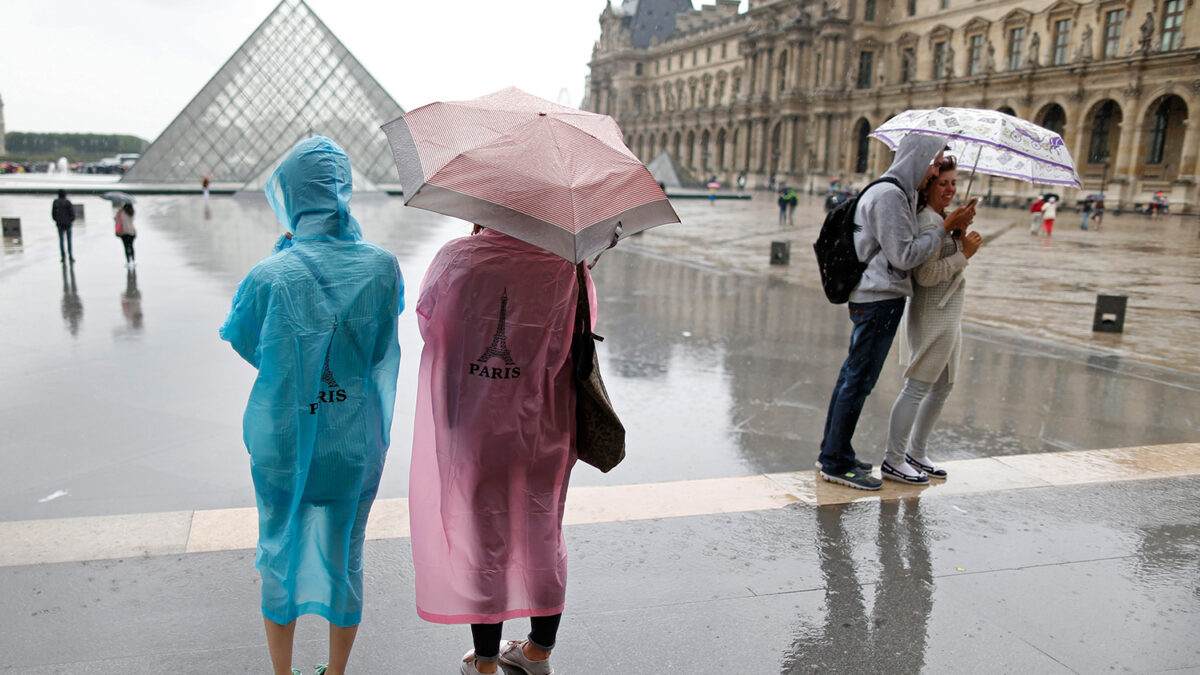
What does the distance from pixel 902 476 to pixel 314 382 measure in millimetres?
3041

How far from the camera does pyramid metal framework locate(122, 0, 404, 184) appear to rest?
38844 mm

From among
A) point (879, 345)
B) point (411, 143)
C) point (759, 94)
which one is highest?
point (759, 94)

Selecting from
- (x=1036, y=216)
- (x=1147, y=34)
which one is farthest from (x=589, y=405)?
(x=1147, y=34)

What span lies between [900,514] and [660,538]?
1.13 meters

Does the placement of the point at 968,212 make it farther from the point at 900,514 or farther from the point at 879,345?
the point at 900,514

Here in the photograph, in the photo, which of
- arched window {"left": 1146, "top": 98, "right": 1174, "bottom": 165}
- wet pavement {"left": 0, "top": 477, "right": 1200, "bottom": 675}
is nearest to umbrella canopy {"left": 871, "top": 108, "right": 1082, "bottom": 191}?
wet pavement {"left": 0, "top": 477, "right": 1200, "bottom": 675}

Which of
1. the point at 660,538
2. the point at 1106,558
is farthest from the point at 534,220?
the point at 1106,558

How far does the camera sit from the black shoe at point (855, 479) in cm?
395

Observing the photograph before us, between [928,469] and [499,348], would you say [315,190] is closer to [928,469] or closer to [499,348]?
[499,348]

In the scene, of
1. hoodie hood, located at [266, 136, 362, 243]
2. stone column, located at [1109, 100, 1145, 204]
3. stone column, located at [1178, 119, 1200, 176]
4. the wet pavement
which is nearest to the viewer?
hoodie hood, located at [266, 136, 362, 243]

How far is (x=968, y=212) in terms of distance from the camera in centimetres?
372

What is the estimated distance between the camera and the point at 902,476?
13.4ft

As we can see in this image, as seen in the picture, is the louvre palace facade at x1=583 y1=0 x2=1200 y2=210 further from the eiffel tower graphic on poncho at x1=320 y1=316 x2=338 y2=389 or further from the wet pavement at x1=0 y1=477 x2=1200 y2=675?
the eiffel tower graphic on poncho at x1=320 y1=316 x2=338 y2=389

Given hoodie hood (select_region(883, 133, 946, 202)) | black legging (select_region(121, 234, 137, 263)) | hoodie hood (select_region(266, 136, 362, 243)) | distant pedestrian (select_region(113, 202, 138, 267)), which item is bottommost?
black legging (select_region(121, 234, 137, 263))
